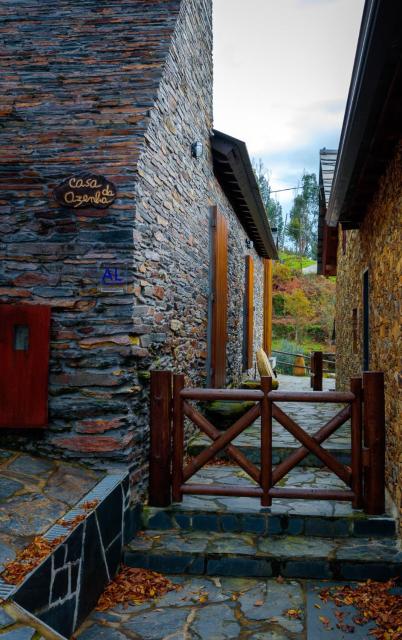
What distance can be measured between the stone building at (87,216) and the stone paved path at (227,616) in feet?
3.28

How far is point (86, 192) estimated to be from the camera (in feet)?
12.9

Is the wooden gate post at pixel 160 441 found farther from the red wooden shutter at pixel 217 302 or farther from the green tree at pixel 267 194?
the green tree at pixel 267 194

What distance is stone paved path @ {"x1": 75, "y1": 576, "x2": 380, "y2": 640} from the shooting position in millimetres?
2896

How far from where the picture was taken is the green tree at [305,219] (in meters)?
36.7

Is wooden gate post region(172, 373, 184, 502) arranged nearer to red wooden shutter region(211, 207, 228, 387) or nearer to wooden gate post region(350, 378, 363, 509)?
wooden gate post region(350, 378, 363, 509)

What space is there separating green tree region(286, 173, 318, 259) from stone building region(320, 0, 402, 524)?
29455 millimetres

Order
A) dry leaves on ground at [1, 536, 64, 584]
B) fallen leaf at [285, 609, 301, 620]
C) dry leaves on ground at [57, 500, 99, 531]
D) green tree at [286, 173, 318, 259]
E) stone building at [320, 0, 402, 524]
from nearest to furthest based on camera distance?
dry leaves on ground at [1, 536, 64, 584], stone building at [320, 0, 402, 524], dry leaves on ground at [57, 500, 99, 531], fallen leaf at [285, 609, 301, 620], green tree at [286, 173, 318, 259]

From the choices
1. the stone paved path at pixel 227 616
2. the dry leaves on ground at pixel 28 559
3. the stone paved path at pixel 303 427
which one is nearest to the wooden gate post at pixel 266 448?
the stone paved path at pixel 227 616

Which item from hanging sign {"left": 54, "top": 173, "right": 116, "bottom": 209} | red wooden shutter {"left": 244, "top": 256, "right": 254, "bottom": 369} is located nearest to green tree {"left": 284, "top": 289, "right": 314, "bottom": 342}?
red wooden shutter {"left": 244, "top": 256, "right": 254, "bottom": 369}

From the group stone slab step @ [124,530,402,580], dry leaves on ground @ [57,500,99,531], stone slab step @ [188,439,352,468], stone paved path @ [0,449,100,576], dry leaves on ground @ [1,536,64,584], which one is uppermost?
stone paved path @ [0,449,100,576]

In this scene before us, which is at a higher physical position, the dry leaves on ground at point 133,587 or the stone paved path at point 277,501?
the stone paved path at point 277,501

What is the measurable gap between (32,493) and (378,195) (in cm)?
387

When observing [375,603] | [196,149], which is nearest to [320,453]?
[375,603]

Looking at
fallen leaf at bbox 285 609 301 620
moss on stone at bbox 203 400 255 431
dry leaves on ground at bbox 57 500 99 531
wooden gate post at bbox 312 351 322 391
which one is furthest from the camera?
wooden gate post at bbox 312 351 322 391
